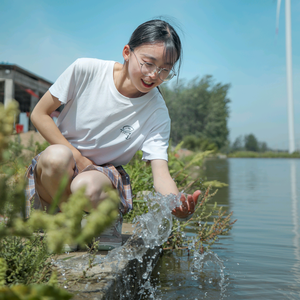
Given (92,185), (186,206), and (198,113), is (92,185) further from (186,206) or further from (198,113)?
(198,113)

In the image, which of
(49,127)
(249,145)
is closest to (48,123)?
(49,127)

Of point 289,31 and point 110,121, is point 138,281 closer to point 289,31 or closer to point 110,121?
point 110,121

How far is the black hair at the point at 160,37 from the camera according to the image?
206cm

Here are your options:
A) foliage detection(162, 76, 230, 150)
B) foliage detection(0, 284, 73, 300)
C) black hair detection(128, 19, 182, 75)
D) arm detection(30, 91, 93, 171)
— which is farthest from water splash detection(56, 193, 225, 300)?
foliage detection(162, 76, 230, 150)

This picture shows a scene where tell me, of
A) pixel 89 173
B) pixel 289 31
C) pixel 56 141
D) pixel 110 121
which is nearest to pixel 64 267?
pixel 89 173

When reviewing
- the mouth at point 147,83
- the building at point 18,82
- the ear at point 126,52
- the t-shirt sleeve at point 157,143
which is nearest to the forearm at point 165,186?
the t-shirt sleeve at point 157,143

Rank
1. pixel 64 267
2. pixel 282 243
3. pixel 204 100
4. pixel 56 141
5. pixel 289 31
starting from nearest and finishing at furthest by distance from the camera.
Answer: pixel 64 267 < pixel 56 141 < pixel 282 243 < pixel 289 31 < pixel 204 100

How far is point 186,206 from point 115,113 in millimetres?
952

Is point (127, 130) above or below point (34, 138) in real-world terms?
below

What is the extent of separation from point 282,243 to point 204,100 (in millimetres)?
37685

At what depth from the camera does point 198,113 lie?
1559 inches

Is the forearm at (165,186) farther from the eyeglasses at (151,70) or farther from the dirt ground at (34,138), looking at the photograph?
the dirt ground at (34,138)

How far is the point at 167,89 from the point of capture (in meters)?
41.0

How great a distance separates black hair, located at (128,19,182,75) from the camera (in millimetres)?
2064
